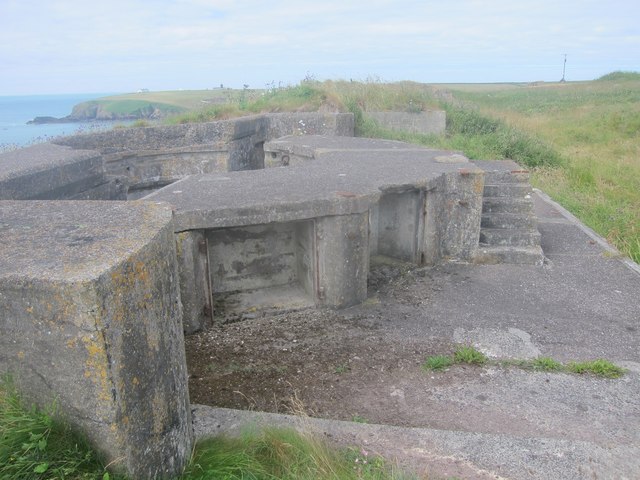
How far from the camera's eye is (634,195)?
9789 mm

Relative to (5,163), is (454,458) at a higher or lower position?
lower

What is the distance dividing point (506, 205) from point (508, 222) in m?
0.26

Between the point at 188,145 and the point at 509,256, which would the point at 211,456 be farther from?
the point at 188,145

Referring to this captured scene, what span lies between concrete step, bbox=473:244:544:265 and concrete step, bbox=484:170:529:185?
112 centimetres

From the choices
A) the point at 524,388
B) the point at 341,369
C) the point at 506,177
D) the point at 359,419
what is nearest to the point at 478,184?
the point at 506,177

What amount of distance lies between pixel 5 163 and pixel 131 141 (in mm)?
2963

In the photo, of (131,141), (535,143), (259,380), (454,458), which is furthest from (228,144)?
(535,143)

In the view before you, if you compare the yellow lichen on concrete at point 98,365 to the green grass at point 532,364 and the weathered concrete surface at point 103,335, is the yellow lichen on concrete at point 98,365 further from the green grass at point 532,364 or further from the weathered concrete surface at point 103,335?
the green grass at point 532,364

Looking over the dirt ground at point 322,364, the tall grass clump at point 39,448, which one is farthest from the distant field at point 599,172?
the tall grass clump at point 39,448

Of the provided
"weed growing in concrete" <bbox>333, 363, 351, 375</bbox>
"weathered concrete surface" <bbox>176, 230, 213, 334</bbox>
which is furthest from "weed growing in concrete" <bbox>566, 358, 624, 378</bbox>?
"weathered concrete surface" <bbox>176, 230, 213, 334</bbox>

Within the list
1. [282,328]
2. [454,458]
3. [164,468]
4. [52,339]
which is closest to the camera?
[52,339]

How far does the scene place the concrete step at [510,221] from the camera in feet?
20.9

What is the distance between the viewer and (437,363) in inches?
154

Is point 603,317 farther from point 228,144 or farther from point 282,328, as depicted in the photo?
point 228,144
